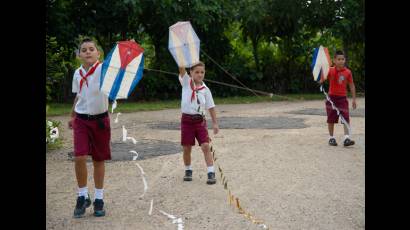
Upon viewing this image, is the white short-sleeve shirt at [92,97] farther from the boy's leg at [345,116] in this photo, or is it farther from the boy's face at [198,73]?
the boy's leg at [345,116]

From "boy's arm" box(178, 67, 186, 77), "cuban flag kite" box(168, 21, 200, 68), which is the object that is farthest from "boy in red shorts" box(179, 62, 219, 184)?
"cuban flag kite" box(168, 21, 200, 68)

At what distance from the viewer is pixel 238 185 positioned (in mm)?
6676

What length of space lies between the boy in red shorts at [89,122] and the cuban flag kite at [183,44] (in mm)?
929

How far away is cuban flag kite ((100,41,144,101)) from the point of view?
17.6 ft

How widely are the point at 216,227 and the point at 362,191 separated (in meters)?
2.01

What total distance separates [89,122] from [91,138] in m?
0.16

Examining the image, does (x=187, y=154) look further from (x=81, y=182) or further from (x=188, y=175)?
(x=81, y=182)

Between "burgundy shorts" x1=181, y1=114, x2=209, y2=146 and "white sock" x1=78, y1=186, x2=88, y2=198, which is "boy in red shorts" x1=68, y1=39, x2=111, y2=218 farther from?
"burgundy shorts" x1=181, y1=114, x2=209, y2=146

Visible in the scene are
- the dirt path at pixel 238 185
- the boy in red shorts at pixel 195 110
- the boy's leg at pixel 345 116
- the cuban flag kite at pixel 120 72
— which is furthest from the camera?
the boy's leg at pixel 345 116

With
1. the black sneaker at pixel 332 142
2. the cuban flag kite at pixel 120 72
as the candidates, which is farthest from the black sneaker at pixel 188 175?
the black sneaker at pixel 332 142

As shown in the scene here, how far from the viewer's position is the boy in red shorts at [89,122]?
5.59 metres

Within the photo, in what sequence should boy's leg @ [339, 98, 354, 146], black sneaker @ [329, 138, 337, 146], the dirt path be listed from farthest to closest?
black sneaker @ [329, 138, 337, 146] → boy's leg @ [339, 98, 354, 146] → the dirt path

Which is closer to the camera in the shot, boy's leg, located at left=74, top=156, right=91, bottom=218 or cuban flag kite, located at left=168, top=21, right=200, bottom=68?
boy's leg, located at left=74, top=156, right=91, bottom=218
